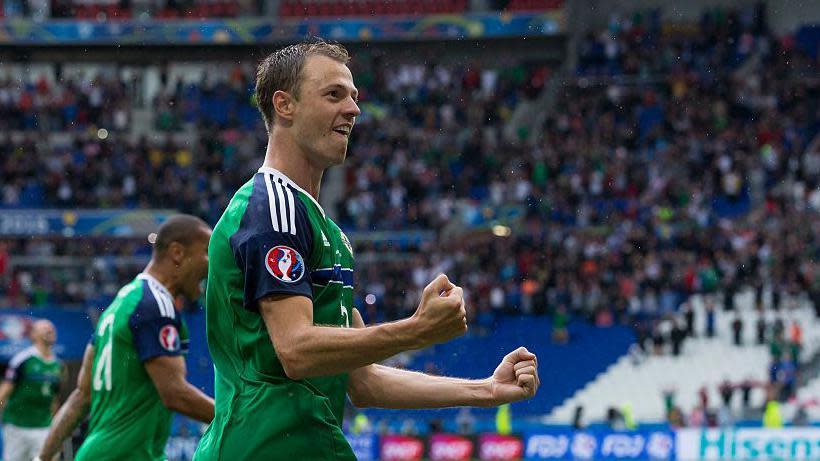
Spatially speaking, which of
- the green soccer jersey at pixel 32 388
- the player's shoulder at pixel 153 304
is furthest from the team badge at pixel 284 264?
the green soccer jersey at pixel 32 388

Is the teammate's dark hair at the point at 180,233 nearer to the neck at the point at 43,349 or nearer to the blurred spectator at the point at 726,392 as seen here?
the neck at the point at 43,349

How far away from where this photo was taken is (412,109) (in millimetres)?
39156

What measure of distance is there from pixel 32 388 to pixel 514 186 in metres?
21.4

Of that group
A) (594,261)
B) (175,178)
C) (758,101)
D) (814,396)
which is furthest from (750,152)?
(175,178)

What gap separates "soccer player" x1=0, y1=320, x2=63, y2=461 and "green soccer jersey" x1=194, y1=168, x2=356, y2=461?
1030 centimetres

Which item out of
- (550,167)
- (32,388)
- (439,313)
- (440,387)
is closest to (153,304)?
(440,387)

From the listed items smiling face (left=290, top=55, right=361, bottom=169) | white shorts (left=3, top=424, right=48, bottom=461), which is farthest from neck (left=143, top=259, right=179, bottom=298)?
white shorts (left=3, top=424, right=48, bottom=461)

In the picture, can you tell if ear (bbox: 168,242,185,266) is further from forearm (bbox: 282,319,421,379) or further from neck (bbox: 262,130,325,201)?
forearm (bbox: 282,319,421,379)

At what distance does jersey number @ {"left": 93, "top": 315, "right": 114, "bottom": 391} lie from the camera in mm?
6570

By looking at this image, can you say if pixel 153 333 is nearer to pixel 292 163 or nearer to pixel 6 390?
pixel 292 163

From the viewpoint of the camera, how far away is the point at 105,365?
6.58 meters

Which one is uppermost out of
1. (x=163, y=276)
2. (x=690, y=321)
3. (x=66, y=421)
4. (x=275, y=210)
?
(x=275, y=210)

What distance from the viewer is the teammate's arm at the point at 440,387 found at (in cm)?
401

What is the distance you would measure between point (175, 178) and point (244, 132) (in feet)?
9.14
